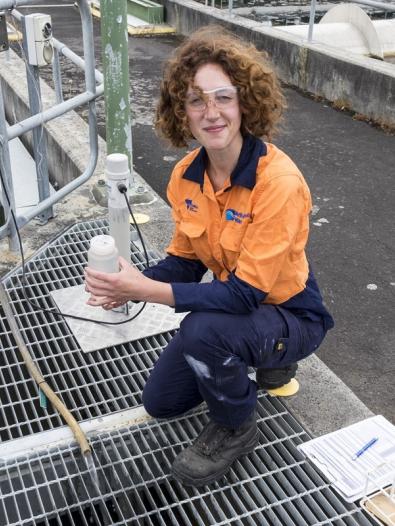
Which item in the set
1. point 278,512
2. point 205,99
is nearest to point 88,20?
point 205,99

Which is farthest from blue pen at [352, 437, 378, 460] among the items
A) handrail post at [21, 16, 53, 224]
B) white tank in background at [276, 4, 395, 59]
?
white tank in background at [276, 4, 395, 59]

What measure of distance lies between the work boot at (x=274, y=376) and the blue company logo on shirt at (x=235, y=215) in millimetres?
655

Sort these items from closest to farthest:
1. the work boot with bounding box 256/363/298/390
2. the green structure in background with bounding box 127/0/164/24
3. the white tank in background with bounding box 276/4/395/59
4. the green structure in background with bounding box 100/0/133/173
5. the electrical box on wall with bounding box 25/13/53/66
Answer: the work boot with bounding box 256/363/298/390 < the electrical box on wall with bounding box 25/13/53/66 < the green structure in background with bounding box 100/0/133/173 < the white tank in background with bounding box 276/4/395/59 < the green structure in background with bounding box 127/0/164/24

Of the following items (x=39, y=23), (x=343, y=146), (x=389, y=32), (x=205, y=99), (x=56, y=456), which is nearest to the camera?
(x=205, y=99)

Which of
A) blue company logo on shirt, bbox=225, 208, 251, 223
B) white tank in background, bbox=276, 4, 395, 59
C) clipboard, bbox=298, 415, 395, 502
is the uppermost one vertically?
blue company logo on shirt, bbox=225, 208, 251, 223

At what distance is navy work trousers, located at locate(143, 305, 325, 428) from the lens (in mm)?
2092

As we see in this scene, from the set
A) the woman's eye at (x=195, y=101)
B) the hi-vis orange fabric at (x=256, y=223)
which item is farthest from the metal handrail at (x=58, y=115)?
the woman's eye at (x=195, y=101)

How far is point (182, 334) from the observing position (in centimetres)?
216

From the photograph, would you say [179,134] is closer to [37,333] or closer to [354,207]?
[37,333]

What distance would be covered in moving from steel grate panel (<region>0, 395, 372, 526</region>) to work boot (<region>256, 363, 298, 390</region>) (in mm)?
177

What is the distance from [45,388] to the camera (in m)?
2.52

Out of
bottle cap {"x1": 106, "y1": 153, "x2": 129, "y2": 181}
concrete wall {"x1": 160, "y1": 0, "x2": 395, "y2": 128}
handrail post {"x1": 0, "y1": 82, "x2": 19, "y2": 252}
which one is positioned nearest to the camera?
bottle cap {"x1": 106, "y1": 153, "x2": 129, "y2": 181}

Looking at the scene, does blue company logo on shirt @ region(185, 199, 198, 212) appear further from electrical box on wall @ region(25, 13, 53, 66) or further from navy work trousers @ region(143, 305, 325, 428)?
electrical box on wall @ region(25, 13, 53, 66)

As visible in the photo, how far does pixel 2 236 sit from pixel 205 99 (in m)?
1.78
